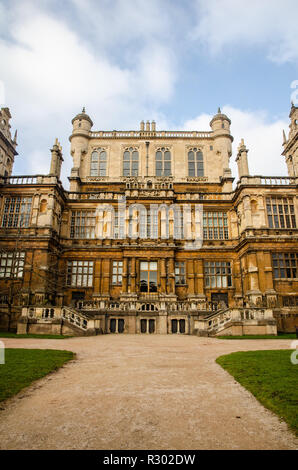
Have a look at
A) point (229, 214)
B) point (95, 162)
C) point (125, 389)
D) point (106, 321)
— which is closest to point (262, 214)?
point (229, 214)

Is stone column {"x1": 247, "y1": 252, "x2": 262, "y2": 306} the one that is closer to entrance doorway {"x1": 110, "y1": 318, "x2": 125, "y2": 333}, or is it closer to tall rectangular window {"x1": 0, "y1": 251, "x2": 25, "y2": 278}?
entrance doorway {"x1": 110, "y1": 318, "x2": 125, "y2": 333}

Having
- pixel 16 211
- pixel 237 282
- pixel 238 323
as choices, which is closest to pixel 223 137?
pixel 237 282

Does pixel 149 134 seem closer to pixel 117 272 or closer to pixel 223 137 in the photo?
pixel 223 137

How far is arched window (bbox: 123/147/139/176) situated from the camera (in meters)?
41.6

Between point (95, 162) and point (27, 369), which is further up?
point (95, 162)

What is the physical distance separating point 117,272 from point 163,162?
695 inches

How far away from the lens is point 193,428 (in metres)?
4.93

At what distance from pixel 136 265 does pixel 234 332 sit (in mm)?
13441

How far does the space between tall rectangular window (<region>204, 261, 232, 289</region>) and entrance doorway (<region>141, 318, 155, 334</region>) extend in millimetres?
9539

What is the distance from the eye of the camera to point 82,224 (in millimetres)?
35406

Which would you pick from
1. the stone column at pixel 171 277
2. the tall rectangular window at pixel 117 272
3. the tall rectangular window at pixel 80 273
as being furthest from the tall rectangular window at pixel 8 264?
the stone column at pixel 171 277
